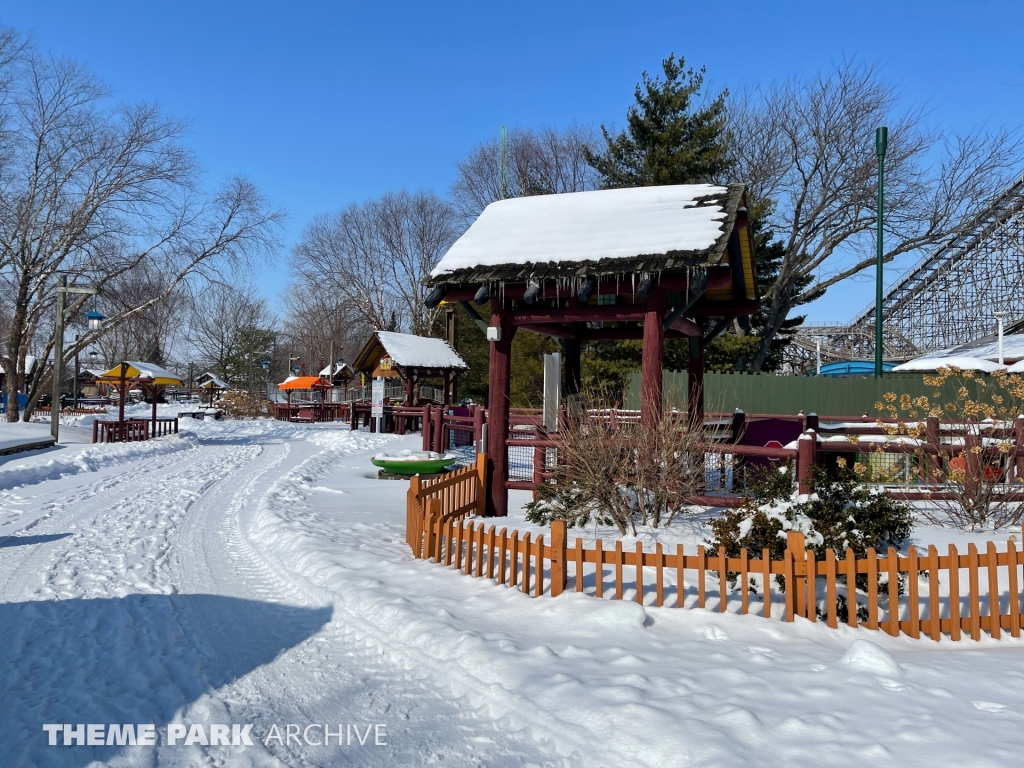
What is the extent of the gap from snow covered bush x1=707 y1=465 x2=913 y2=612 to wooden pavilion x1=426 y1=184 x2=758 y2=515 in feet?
6.20

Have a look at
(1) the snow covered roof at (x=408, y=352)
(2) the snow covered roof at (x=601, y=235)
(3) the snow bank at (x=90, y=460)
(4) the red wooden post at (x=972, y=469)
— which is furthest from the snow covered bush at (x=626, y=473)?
(1) the snow covered roof at (x=408, y=352)

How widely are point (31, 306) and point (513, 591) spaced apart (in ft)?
85.2

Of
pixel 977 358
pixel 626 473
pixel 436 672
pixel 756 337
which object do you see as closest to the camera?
pixel 436 672

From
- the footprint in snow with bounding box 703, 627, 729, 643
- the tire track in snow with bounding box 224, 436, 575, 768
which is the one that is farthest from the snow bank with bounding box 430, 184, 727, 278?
the tire track in snow with bounding box 224, 436, 575, 768

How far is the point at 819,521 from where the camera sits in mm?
5766

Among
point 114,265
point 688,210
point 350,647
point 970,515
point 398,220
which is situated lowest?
point 350,647

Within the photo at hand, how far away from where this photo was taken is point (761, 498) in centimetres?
633

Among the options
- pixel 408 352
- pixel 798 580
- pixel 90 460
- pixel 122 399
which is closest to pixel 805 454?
pixel 798 580

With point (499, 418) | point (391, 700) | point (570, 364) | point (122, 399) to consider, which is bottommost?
point (391, 700)

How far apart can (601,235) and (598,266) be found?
86 centimetres

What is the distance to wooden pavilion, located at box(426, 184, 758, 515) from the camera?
8.13 metres

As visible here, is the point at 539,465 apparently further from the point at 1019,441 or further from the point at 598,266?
the point at 1019,441

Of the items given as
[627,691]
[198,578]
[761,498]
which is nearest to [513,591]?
[627,691]

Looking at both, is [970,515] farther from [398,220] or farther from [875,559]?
[398,220]
